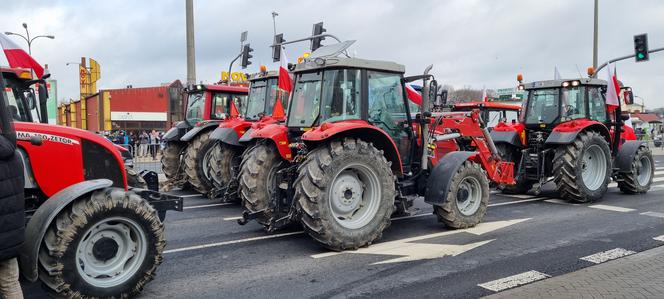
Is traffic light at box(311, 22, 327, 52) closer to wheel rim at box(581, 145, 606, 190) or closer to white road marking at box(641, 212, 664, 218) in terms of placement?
wheel rim at box(581, 145, 606, 190)

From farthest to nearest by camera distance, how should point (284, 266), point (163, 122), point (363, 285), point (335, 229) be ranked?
1. point (163, 122)
2. point (335, 229)
3. point (284, 266)
4. point (363, 285)

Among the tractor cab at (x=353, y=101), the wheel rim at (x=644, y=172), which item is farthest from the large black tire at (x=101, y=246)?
the wheel rim at (x=644, y=172)

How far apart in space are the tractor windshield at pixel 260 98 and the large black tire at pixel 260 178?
12.4ft

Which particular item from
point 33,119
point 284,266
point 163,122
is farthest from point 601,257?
point 163,122

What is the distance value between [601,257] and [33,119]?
6948 mm

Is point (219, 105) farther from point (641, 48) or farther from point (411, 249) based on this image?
point (641, 48)

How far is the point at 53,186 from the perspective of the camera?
441 centimetres

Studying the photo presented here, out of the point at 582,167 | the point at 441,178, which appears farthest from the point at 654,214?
the point at 441,178

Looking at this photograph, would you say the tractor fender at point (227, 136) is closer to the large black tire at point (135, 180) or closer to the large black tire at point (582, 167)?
the large black tire at point (135, 180)

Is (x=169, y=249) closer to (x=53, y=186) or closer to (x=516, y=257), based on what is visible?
(x=53, y=186)

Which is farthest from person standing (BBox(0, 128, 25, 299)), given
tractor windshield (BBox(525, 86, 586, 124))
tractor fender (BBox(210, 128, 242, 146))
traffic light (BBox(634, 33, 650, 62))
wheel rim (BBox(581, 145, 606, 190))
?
traffic light (BBox(634, 33, 650, 62))

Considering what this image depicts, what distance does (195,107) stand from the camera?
479 inches

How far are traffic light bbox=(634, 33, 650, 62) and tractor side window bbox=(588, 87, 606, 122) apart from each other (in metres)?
11.2

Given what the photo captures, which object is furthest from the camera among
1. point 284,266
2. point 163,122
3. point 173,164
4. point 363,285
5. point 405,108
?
point 163,122
